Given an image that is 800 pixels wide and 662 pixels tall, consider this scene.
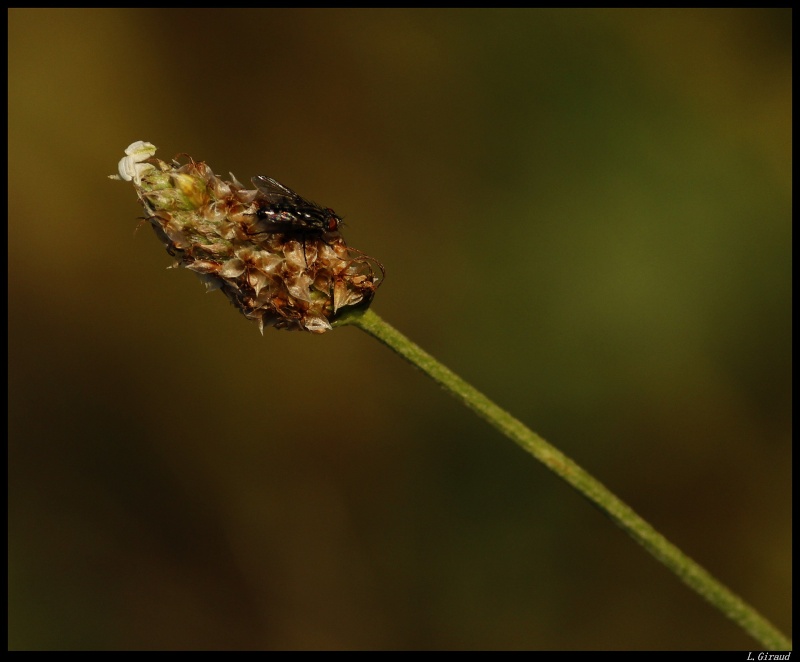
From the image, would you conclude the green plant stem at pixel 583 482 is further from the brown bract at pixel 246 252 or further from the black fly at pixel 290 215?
the black fly at pixel 290 215

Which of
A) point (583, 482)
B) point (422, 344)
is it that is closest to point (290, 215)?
point (583, 482)

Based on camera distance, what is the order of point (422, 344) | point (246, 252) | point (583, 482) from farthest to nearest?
point (422, 344) → point (246, 252) → point (583, 482)

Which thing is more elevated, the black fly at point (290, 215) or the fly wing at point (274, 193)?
the fly wing at point (274, 193)

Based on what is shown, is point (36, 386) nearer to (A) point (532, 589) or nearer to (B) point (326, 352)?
(B) point (326, 352)

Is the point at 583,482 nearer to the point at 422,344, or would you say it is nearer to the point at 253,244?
the point at 253,244

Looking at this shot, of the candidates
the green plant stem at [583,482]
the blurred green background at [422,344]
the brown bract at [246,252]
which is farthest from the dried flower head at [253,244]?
the blurred green background at [422,344]

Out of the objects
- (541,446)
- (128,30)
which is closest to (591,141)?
(128,30)

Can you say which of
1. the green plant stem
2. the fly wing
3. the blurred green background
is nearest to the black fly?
the fly wing
